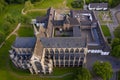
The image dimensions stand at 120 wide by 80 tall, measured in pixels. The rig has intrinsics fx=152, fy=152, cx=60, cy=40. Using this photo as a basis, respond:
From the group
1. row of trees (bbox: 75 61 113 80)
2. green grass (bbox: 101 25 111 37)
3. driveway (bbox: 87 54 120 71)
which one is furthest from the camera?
green grass (bbox: 101 25 111 37)

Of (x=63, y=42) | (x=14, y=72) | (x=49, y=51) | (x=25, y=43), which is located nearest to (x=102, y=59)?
(x=63, y=42)

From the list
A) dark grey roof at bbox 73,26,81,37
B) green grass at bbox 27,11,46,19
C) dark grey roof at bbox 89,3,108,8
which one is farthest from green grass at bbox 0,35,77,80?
dark grey roof at bbox 89,3,108,8

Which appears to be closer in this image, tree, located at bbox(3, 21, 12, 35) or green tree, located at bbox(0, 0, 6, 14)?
tree, located at bbox(3, 21, 12, 35)

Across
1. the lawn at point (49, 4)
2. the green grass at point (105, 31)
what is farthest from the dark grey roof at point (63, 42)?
the lawn at point (49, 4)

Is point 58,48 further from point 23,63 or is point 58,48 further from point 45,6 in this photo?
point 45,6

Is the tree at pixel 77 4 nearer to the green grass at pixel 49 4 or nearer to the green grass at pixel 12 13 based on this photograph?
the green grass at pixel 49 4

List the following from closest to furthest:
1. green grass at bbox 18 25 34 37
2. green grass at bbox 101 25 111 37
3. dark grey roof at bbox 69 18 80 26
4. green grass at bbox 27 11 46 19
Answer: green grass at bbox 101 25 111 37, dark grey roof at bbox 69 18 80 26, green grass at bbox 18 25 34 37, green grass at bbox 27 11 46 19

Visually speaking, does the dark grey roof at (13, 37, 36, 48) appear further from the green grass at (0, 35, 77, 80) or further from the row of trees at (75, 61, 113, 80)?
the row of trees at (75, 61, 113, 80)
